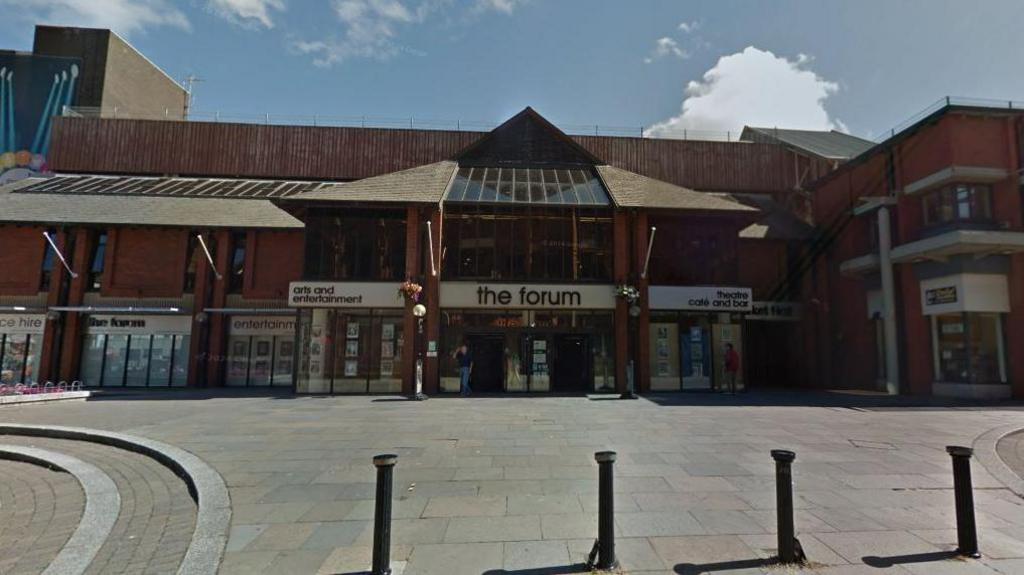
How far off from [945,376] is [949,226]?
522 centimetres

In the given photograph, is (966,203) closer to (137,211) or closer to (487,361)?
(487,361)

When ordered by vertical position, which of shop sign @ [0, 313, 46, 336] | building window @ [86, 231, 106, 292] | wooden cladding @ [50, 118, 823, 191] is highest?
wooden cladding @ [50, 118, 823, 191]

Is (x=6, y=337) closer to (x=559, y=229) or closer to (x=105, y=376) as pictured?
(x=105, y=376)

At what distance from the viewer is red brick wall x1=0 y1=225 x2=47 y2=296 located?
71.9ft

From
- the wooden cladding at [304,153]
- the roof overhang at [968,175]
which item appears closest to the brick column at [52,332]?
the wooden cladding at [304,153]

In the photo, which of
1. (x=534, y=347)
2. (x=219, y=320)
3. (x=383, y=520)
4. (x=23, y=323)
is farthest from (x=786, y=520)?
(x=23, y=323)

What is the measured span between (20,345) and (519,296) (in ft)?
70.6

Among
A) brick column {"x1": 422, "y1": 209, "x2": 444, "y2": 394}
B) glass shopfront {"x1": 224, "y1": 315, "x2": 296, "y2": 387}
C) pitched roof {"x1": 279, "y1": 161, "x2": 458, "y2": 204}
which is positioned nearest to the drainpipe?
brick column {"x1": 422, "y1": 209, "x2": 444, "y2": 394}

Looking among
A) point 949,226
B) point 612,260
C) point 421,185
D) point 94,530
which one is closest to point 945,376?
point 949,226

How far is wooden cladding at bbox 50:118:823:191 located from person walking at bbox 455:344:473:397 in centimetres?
1484

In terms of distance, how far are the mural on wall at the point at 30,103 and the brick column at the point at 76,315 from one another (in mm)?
22048

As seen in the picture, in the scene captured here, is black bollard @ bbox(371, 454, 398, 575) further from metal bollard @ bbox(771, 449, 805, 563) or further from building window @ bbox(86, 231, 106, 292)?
building window @ bbox(86, 231, 106, 292)

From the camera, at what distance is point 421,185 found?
64.8 feet

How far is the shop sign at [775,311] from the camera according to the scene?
907 inches
